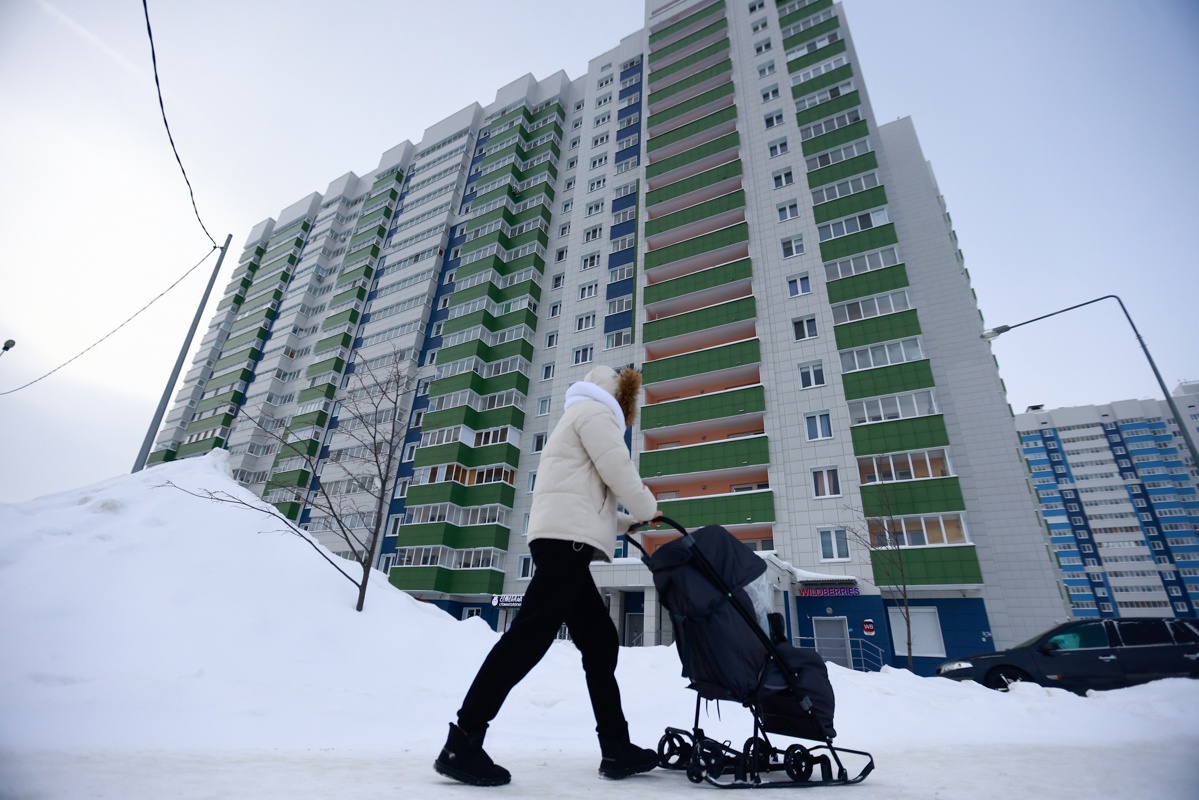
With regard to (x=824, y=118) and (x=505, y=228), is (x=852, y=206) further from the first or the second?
(x=505, y=228)

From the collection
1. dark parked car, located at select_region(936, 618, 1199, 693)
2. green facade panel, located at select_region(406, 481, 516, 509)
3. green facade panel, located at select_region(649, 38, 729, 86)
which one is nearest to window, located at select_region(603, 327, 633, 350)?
green facade panel, located at select_region(406, 481, 516, 509)

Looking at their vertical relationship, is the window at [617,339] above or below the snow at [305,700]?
above

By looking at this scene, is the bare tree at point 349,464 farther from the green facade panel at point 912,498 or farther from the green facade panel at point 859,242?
the green facade panel at point 912,498

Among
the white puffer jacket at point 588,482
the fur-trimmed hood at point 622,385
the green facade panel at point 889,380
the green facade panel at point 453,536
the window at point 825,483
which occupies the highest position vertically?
the green facade panel at point 889,380

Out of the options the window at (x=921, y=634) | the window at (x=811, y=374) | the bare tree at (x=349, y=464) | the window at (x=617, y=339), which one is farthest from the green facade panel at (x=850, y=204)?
the bare tree at (x=349, y=464)

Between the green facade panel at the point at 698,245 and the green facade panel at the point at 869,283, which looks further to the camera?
the green facade panel at the point at 698,245

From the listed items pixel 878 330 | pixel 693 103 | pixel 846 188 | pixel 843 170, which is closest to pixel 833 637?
pixel 878 330

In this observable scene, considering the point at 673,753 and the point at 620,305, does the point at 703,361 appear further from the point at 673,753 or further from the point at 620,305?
the point at 673,753

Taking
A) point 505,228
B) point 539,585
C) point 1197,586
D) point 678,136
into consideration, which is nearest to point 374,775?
point 539,585

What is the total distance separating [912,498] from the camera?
2022 cm

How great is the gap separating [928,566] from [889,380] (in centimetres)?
781

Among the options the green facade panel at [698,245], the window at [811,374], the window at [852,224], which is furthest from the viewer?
the green facade panel at [698,245]

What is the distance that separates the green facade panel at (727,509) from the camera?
2266cm

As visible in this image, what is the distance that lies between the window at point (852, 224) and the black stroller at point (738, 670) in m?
27.8
